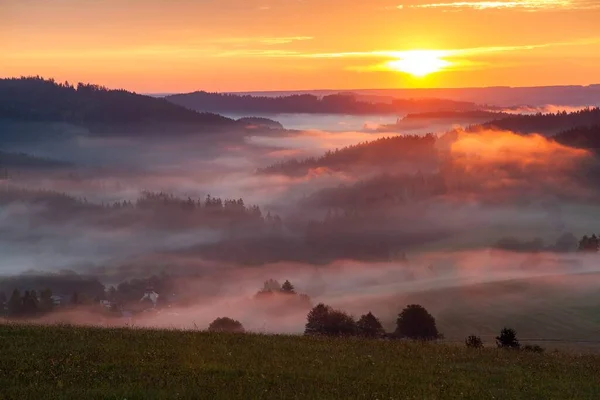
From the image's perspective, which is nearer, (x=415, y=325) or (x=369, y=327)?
(x=369, y=327)

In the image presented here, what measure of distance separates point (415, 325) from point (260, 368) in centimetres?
4662

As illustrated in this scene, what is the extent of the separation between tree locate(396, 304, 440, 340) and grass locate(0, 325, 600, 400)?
3713 centimetres

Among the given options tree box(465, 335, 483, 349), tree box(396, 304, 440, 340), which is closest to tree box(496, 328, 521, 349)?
tree box(465, 335, 483, 349)

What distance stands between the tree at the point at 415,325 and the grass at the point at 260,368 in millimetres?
37129

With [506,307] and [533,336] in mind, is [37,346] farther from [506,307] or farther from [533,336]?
[506,307]

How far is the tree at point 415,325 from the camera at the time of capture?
68750 mm

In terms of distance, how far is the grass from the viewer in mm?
21953

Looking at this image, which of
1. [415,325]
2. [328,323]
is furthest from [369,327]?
[415,325]

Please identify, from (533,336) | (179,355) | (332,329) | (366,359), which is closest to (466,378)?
(366,359)

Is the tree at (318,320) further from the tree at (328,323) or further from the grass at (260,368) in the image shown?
the grass at (260,368)

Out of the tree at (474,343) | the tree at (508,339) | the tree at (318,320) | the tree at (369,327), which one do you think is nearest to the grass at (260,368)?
the tree at (474,343)

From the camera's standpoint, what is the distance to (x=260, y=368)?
81.7 feet

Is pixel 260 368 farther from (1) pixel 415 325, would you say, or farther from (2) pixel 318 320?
(1) pixel 415 325

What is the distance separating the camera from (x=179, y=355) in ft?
86.6
